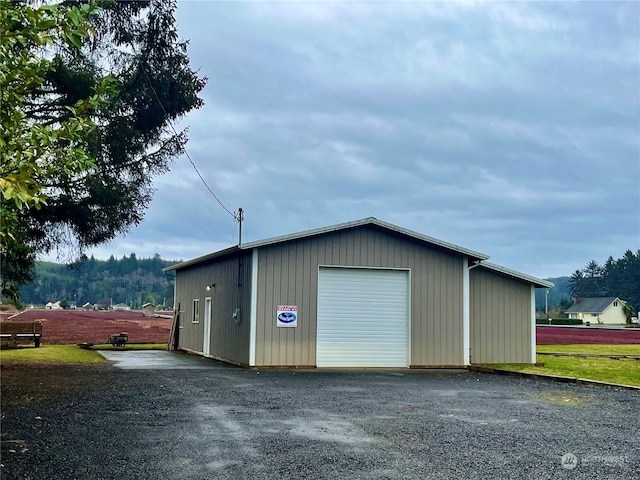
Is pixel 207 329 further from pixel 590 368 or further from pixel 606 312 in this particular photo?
pixel 606 312

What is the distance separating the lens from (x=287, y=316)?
16.0 meters

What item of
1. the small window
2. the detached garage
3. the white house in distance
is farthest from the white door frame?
the white house in distance

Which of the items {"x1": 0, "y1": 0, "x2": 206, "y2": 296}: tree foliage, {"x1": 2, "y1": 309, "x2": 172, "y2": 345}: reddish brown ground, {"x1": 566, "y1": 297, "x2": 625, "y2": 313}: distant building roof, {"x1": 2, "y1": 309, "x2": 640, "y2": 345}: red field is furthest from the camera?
{"x1": 566, "y1": 297, "x2": 625, "y2": 313}: distant building roof

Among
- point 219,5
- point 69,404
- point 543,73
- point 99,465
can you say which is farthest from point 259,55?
point 99,465

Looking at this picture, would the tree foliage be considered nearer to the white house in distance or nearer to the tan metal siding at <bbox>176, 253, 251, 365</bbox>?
the tan metal siding at <bbox>176, 253, 251, 365</bbox>

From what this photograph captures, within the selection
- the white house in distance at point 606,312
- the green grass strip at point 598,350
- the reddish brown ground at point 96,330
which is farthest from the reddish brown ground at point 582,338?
the white house in distance at point 606,312

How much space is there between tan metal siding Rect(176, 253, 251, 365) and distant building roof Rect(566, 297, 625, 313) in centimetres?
7605

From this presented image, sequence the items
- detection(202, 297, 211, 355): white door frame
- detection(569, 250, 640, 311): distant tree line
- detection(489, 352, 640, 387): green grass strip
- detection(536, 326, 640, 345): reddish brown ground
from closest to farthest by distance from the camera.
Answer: detection(489, 352, 640, 387): green grass strip → detection(202, 297, 211, 355): white door frame → detection(536, 326, 640, 345): reddish brown ground → detection(569, 250, 640, 311): distant tree line

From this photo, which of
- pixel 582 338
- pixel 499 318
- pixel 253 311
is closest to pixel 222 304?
pixel 253 311

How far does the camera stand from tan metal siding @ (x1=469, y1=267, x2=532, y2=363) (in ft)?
57.7

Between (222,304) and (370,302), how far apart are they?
4.79 m

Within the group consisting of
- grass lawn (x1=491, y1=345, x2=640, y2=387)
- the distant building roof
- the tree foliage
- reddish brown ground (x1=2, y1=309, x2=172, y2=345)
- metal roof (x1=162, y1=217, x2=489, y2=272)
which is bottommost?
reddish brown ground (x1=2, y1=309, x2=172, y2=345)

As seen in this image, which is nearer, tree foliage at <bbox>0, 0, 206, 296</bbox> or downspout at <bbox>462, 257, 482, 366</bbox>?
tree foliage at <bbox>0, 0, 206, 296</bbox>

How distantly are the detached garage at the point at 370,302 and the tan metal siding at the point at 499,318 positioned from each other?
0.09 feet
